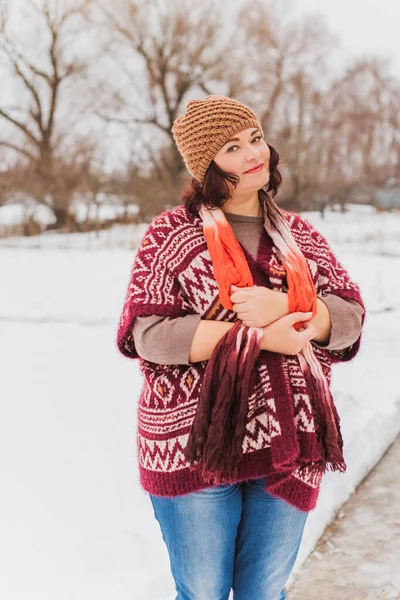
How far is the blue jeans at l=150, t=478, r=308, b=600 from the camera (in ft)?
4.42

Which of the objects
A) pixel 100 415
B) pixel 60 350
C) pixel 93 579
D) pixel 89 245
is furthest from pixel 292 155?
pixel 93 579

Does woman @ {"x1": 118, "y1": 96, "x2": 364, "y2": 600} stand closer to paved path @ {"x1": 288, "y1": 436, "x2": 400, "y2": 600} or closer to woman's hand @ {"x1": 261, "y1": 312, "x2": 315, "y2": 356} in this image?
woman's hand @ {"x1": 261, "y1": 312, "x2": 315, "y2": 356}

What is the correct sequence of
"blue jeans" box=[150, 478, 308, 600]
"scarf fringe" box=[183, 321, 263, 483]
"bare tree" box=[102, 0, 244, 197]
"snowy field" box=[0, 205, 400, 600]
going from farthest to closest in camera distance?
1. "bare tree" box=[102, 0, 244, 197]
2. "snowy field" box=[0, 205, 400, 600]
3. "blue jeans" box=[150, 478, 308, 600]
4. "scarf fringe" box=[183, 321, 263, 483]

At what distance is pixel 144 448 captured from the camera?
4.50ft

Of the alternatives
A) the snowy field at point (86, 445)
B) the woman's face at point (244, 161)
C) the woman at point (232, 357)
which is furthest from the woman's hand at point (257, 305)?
the snowy field at point (86, 445)

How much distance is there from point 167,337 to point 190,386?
14 centimetres

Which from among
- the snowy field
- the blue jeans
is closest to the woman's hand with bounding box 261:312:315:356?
the blue jeans

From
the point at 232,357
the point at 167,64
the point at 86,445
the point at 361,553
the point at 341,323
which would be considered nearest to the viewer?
the point at 232,357

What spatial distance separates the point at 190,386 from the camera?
1311 mm

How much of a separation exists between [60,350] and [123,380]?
0.78 metres

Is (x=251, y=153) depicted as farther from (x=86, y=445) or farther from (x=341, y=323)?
(x=86, y=445)

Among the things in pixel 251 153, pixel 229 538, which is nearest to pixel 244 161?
pixel 251 153

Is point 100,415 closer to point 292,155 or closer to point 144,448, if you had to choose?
point 144,448

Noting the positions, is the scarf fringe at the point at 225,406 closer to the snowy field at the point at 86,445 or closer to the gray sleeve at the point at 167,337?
the gray sleeve at the point at 167,337
